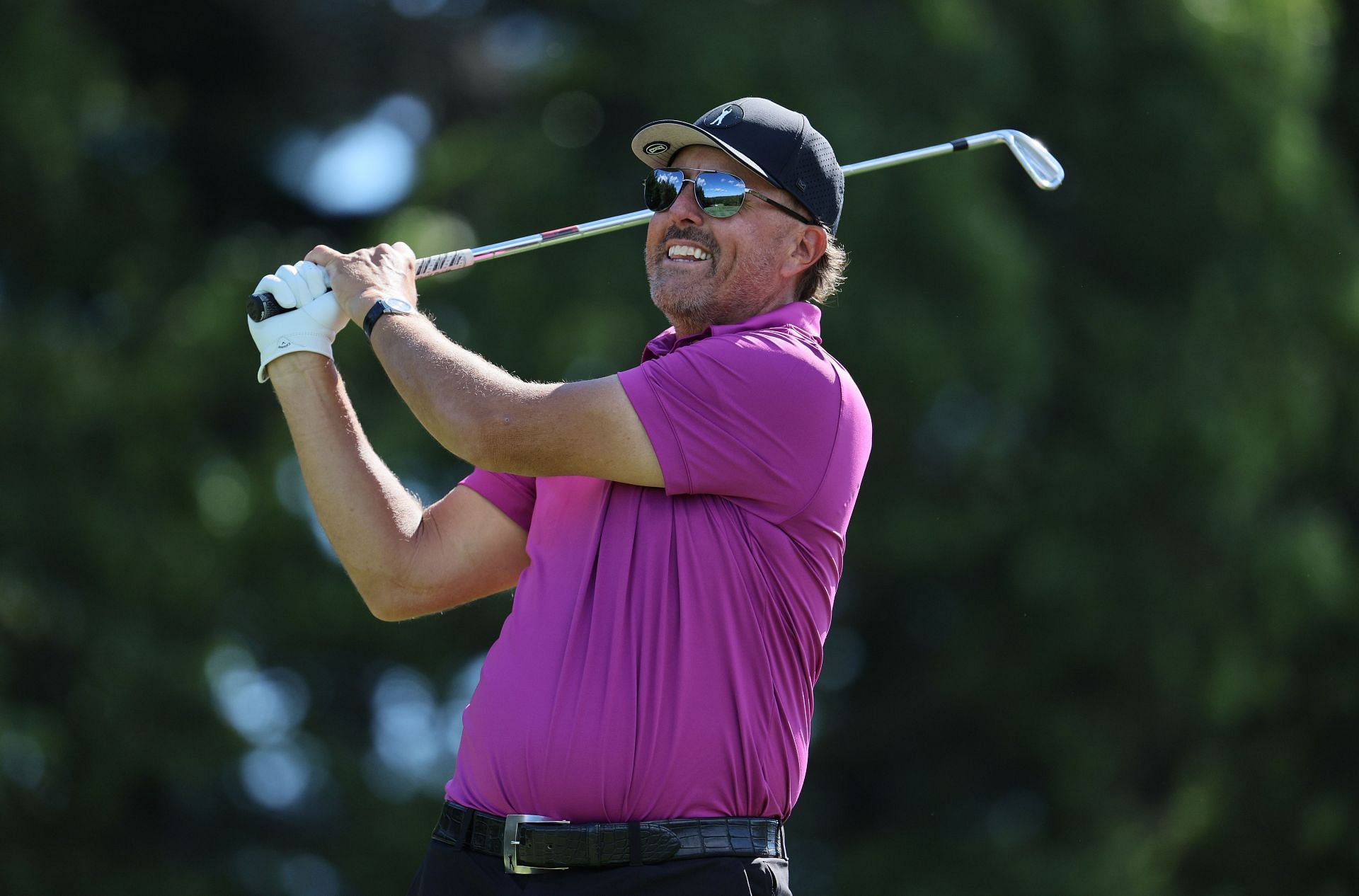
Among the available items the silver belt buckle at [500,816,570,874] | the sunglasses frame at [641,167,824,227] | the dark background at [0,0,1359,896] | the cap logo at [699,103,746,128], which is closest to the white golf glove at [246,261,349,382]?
the sunglasses frame at [641,167,824,227]

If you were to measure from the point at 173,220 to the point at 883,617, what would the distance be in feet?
16.3

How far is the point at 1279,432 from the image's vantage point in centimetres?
1031

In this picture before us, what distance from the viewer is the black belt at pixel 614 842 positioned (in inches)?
114

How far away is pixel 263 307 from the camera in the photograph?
11.1ft

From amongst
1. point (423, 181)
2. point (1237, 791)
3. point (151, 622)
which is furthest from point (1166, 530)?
point (151, 622)

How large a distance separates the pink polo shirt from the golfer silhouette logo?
419 mm

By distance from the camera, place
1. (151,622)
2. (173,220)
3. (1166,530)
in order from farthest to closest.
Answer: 1. (173,220)
2. (1166,530)
3. (151,622)

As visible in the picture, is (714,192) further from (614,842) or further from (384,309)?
(614,842)

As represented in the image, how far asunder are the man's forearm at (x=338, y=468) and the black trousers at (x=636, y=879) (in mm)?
A: 648

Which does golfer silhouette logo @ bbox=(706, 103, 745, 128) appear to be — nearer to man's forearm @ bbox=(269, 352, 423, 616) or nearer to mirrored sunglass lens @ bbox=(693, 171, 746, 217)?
mirrored sunglass lens @ bbox=(693, 171, 746, 217)

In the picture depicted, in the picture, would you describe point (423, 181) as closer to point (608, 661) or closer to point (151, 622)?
point (151, 622)

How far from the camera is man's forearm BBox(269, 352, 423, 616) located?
132 inches

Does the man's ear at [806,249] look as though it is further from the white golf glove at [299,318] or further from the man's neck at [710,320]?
the white golf glove at [299,318]

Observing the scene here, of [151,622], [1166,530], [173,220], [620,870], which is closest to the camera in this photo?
[620,870]
